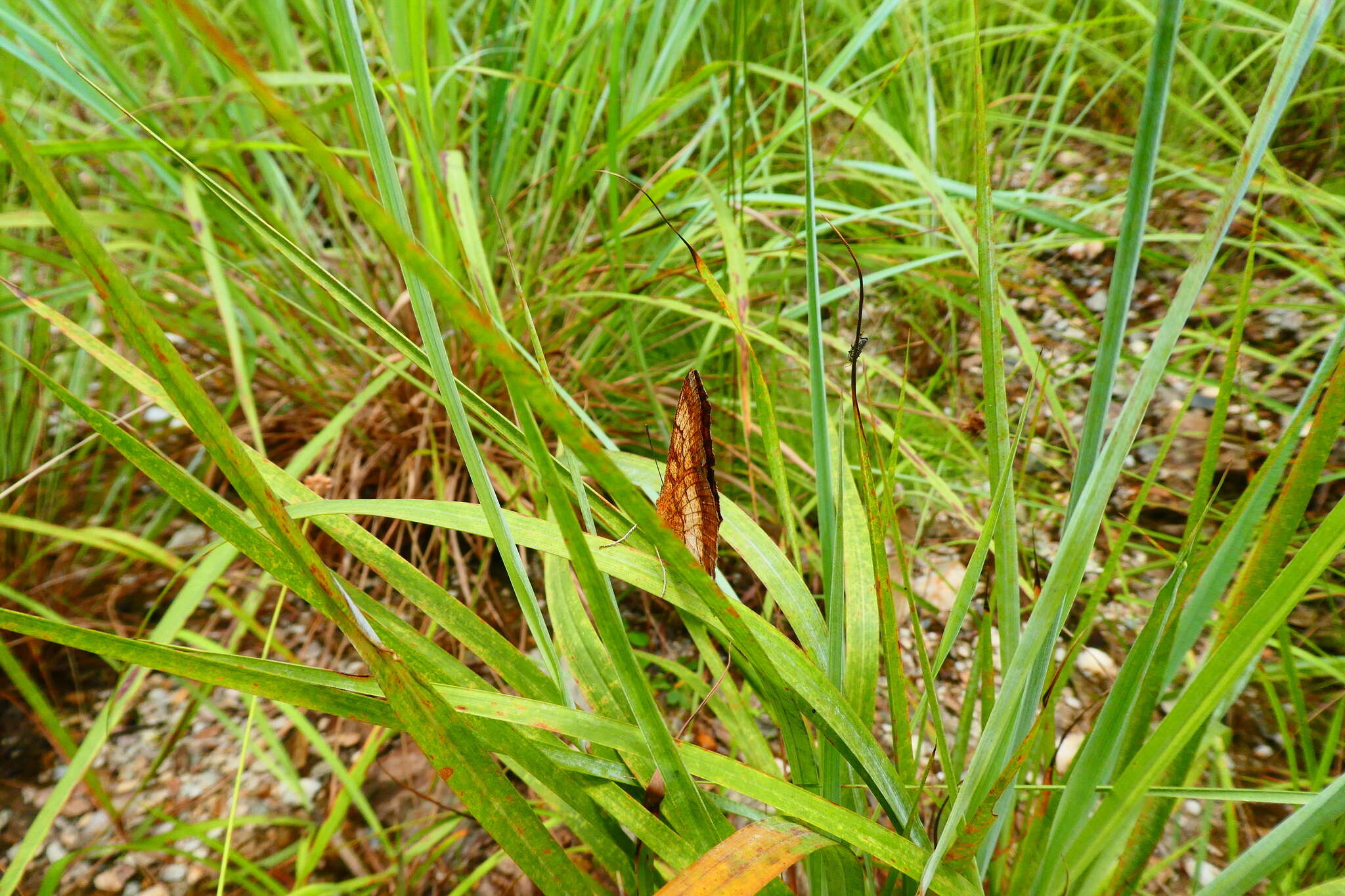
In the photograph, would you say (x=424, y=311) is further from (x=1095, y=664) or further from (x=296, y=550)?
(x=1095, y=664)

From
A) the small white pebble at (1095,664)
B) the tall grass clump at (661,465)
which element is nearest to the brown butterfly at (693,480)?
the tall grass clump at (661,465)

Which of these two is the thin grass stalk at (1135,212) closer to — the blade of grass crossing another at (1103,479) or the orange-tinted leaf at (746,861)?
the blade of grass crossing another at (1103,479)

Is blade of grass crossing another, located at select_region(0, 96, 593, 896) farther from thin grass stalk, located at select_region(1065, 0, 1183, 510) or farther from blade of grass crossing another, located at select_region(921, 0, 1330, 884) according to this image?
thin grass stalk, located at select_region(1065, 0, 1183, 510)

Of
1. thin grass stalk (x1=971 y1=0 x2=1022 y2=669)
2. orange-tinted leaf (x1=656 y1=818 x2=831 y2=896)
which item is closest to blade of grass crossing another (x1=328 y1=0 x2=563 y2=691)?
orange-tinted leaf (x1=656 y1=818 x2=831 y2=896)

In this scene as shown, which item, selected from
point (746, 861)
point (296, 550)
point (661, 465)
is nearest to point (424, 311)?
point (296, 550)

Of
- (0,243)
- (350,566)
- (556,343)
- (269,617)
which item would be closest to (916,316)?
(556,343)
